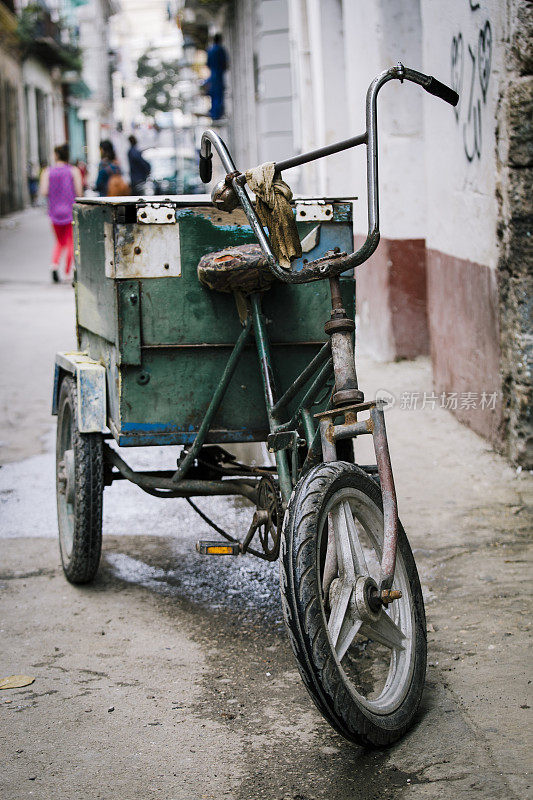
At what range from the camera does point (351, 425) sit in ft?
9.02

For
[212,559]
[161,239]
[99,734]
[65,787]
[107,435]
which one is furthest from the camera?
[212,559]

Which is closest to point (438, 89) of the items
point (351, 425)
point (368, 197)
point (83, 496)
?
point (368, 197)

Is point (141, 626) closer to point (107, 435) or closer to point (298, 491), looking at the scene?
point (107, 435)

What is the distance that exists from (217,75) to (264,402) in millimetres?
19767

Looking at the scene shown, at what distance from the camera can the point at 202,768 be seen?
2.61m

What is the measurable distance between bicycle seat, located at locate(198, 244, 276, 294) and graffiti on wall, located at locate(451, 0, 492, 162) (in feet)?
8.58

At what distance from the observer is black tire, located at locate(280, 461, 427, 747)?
246 centimetres

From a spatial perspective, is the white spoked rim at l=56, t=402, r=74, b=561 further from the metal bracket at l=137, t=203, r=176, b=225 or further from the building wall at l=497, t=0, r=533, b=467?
the building wall at l=497, t=0, r=533, b=467

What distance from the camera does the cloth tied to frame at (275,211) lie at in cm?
289

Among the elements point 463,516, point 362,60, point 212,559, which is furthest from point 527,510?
point 362,60

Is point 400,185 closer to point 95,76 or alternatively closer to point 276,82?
point 276,82

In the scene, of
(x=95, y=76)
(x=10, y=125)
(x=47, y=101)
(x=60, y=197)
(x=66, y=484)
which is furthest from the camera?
(x=95, y=76)

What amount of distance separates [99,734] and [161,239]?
1.59 m

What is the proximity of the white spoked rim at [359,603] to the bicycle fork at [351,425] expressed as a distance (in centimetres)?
5
